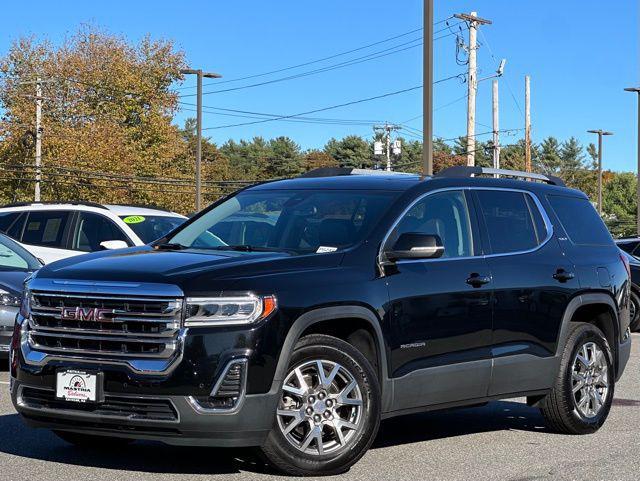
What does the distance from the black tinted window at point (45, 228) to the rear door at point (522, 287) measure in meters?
9.13

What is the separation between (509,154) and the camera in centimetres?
11094

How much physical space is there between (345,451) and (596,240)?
11.1 feet

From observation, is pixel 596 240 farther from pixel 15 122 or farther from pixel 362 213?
pixel 15 122

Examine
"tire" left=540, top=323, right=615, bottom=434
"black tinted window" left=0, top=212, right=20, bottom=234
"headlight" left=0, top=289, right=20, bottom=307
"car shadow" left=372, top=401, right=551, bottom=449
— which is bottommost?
"car shadow" left=372, top=401, right=551, bottom=449

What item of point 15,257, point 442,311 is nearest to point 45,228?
point 15,257

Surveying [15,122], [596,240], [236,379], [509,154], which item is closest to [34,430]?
[236,379]

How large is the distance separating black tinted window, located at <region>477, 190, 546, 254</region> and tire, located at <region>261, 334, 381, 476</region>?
171 centimetres

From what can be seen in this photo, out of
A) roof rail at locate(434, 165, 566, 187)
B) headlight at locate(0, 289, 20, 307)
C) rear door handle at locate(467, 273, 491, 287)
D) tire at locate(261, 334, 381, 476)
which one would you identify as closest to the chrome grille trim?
tire at locate(261, 334, 381, 476)

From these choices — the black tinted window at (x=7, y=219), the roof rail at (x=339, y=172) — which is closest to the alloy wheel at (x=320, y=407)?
the roof rail at (x=339, y=172)

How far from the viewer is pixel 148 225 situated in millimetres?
16297

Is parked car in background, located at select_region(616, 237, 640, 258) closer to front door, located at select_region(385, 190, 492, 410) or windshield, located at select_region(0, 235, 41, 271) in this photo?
windshield, located at select_region(0, 235, 41, 271)

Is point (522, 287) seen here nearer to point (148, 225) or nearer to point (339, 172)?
point (339, 172)

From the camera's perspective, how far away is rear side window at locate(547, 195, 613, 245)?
8586 millimetres

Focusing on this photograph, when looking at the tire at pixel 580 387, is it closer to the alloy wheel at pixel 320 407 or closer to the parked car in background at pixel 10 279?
the alloy wheel at pixel 320 407
